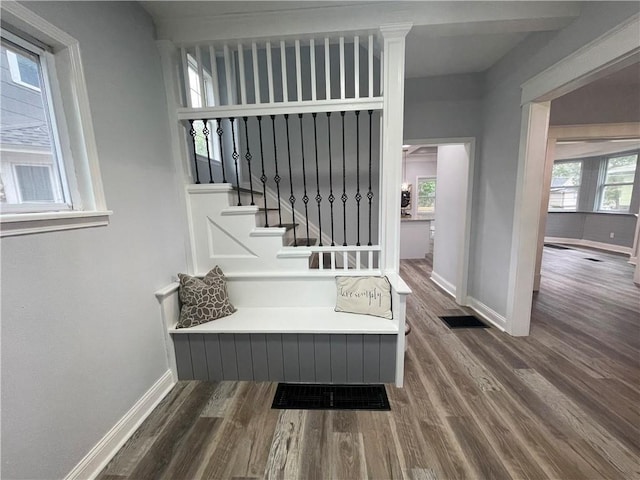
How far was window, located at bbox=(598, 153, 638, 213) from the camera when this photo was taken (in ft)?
18.9

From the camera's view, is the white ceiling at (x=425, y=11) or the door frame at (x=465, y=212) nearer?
the white ceiling at (x=425, y=11)

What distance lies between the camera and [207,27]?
1.82 m

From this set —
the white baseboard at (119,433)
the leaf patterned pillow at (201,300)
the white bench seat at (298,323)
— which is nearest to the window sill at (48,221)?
the leaf patterned pillow at (201,300)

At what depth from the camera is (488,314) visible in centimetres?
278

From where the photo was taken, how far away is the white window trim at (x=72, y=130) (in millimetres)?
1109

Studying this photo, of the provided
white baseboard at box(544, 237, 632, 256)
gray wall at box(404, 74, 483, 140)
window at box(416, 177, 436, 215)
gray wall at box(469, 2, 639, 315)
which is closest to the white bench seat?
gray wall at box(469, 2, 639, 315)

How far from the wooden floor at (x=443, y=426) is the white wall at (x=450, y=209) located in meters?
1.37

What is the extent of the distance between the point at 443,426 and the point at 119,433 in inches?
73.6

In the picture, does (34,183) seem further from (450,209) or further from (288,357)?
(450,209)

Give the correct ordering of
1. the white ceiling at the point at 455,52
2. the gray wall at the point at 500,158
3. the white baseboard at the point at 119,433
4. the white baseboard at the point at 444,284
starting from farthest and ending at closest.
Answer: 1. the white baseboard at the point at 444,284
2. the white ceiling at the point at 455,52
3. the gray wall at the point at 500,158
4. the white baseboard at the point at 119,433

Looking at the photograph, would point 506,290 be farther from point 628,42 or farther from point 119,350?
point 119,350

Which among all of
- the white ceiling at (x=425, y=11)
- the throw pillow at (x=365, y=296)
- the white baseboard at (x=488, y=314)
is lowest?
the white baseboard at (x=488, y=314)

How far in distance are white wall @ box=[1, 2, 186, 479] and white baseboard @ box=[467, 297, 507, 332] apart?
309 centimetres

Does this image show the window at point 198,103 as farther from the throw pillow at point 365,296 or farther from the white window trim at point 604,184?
the white window trim at point 604,184
